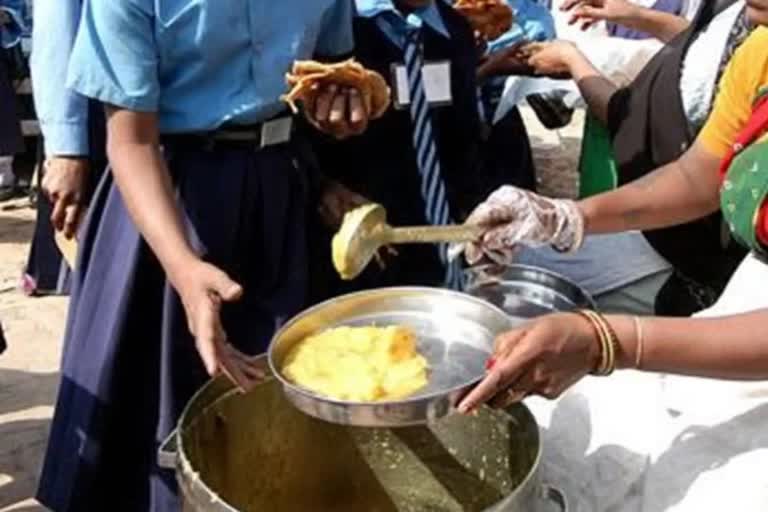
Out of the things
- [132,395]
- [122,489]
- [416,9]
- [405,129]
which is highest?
[416,9]

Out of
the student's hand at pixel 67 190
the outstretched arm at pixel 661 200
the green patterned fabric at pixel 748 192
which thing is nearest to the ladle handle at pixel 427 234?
the outstretched arm at pixel 661 200

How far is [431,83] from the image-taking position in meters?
2.28

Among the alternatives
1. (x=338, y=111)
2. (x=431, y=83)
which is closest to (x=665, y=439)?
(x=338, y=111)

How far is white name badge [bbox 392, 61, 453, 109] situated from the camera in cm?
221

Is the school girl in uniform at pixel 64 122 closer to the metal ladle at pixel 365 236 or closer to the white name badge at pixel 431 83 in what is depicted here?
the white name badge at pixel 431 83

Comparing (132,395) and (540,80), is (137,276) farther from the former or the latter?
(540,80)

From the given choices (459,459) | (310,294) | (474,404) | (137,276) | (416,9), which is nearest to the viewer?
(474,404)

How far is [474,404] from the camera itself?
1238 mm

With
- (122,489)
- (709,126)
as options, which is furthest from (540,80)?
(122,489)

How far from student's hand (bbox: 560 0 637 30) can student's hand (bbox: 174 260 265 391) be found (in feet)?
4.81

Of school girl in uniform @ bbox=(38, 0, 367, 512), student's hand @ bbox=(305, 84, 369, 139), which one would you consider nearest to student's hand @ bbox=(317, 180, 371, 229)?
school girl in uniform @ bbox=(38, 0, 367, 512)

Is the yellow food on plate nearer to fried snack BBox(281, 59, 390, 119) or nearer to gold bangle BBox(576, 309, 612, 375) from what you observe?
gold bangle BBox(576, 309, 612, 375)

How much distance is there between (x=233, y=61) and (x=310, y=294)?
45 cm

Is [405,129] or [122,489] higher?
[405,129]
